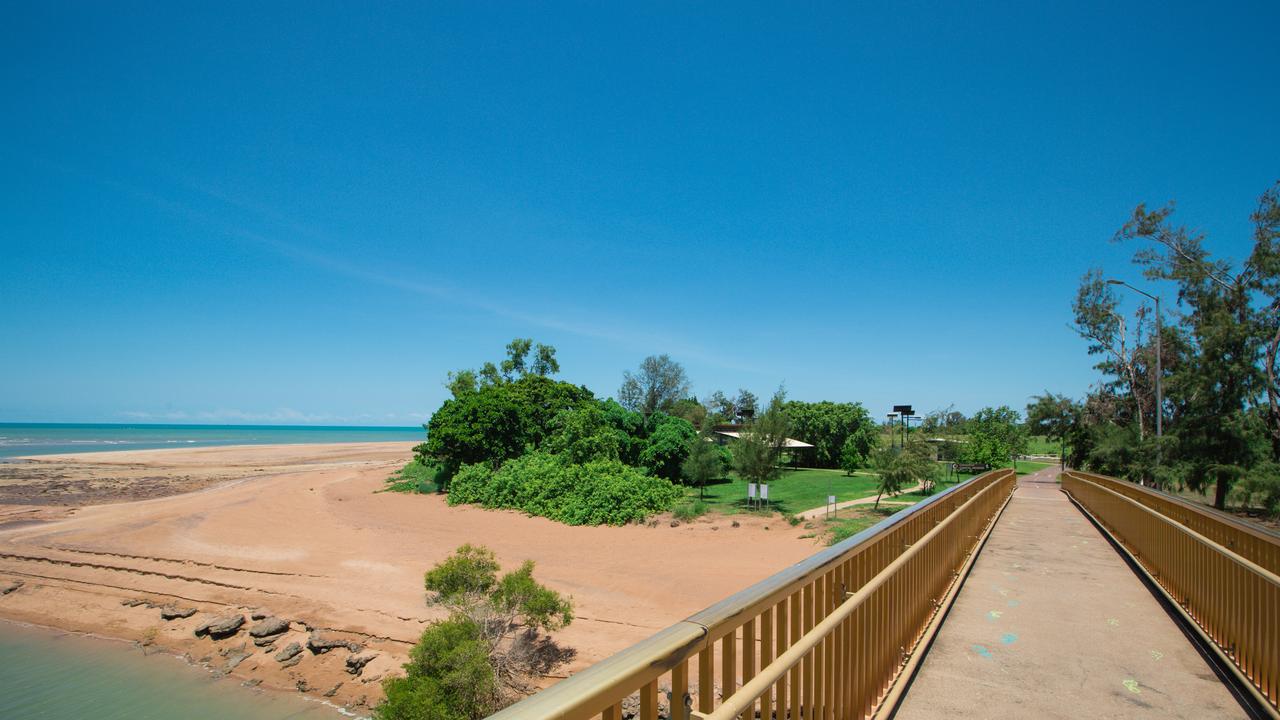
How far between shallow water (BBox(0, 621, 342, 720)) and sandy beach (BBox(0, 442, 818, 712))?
1.32 feet

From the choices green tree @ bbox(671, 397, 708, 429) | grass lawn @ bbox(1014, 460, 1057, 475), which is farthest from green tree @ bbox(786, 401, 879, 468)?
green tree @ bbox(671, 397, 708, 429)

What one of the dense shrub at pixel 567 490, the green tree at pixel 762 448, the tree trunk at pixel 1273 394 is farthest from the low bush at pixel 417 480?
the tree trunk at pixel 1273 394

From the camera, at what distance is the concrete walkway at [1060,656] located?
149 inches

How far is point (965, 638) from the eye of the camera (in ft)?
16.4

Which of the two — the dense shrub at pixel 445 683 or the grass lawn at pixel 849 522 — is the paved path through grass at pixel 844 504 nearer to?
the grass lawn at pixel 849 522

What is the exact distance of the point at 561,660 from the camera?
10.2 meters

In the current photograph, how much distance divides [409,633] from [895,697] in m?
10.3

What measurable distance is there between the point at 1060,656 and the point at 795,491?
82.9 ft

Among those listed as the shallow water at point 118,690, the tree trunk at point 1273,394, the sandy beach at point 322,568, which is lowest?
the shallow water at point 118,690

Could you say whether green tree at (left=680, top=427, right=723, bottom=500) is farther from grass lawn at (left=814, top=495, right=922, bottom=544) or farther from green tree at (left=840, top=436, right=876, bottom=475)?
green tree at (left=840, top=436, right=876, bottom=475)

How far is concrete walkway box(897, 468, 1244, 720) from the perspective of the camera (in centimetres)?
379

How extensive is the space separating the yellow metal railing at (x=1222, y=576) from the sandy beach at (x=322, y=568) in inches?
299

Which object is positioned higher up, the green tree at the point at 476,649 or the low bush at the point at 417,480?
the green tree at the point at 476,649

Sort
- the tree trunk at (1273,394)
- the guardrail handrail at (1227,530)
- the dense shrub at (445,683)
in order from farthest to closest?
the tree trunk at (1273,394) → the dense shrub at (445,683) → the guardrail handrail at (1227,530)
